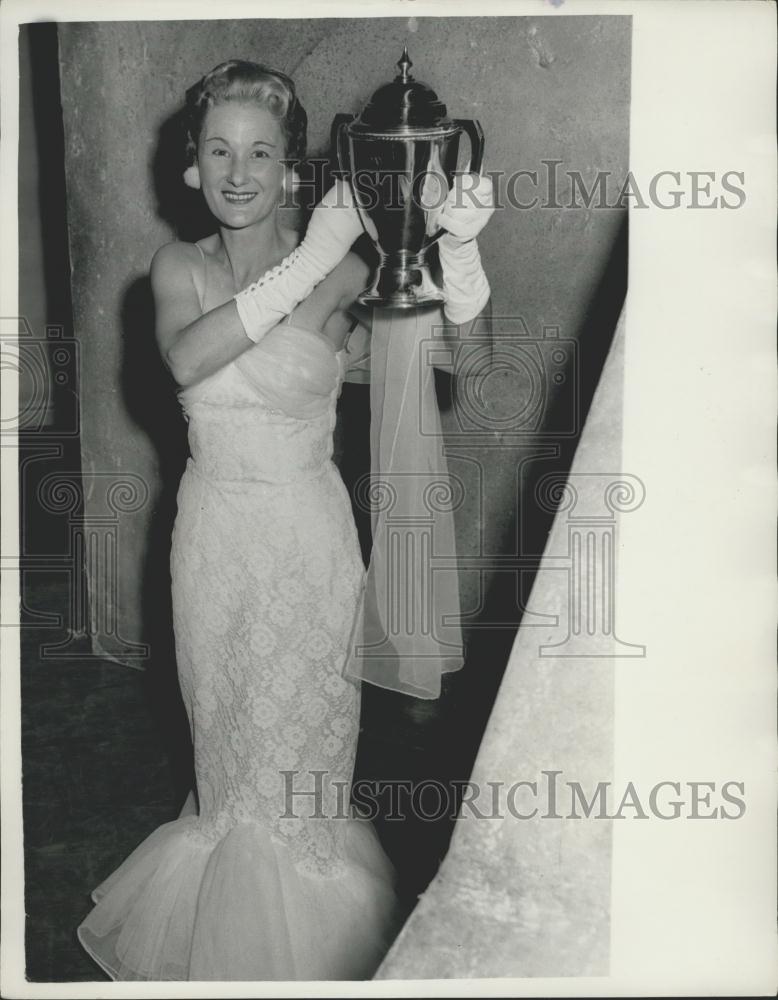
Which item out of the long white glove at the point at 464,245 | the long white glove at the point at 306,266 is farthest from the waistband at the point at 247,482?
the long white glove at the point at 464,245

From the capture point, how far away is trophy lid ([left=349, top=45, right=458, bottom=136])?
1.97m

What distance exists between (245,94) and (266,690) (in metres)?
1.03

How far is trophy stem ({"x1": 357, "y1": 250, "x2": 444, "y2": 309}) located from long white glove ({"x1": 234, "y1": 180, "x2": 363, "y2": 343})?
12 centimetres

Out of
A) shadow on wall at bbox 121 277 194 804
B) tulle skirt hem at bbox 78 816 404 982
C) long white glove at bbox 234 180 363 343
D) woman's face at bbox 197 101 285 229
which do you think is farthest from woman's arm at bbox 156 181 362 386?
shadow on wall at bbox 121 277 194 804

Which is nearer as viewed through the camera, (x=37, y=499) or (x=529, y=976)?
(x=529, y=976)

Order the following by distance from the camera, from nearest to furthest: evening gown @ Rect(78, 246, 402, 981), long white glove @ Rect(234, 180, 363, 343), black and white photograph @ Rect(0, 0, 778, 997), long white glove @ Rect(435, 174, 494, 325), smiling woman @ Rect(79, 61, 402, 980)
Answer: black and white photograph @ Rect(0, 0, 778, 997) < long white glove @ Rect(435, 174, 494, 325) < long white glove @ Rect(234, 180, 363, 343) < smiling woman @ Rect(79, 61, 402, 980) < evening gown @ Rect(78, 246, 402, 981)

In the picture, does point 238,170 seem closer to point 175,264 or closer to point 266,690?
point 175,264

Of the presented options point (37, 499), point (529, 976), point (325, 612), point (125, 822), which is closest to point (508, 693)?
point (529, 976)

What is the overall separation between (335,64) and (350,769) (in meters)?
1.65

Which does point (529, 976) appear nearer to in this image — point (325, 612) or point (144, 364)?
point (325, 612)

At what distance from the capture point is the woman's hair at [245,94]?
223cm

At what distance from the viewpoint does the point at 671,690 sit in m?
1.85

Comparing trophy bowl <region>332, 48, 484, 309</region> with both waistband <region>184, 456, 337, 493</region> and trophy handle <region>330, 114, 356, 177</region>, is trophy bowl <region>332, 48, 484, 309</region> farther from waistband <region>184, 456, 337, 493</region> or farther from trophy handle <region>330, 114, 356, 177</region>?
waistband <region>184, 456, 337, 493</region>

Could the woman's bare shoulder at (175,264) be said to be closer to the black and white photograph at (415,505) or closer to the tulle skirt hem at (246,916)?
the black and white photograph at (415,505)
